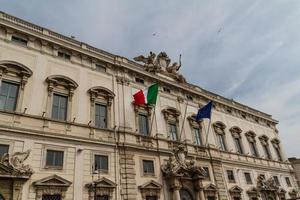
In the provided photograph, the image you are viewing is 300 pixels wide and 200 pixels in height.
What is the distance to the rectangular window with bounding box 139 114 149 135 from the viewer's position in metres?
21.1

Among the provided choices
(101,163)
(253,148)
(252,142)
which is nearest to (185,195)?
A: (101,163)

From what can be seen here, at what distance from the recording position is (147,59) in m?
25.9

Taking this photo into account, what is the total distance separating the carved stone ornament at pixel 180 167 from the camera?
20.0 meters

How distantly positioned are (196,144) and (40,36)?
53.2 ft

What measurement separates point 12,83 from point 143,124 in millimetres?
10178

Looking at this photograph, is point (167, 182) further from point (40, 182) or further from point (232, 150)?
point (232, 150)

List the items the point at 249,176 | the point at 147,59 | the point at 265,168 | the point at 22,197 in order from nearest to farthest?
the point at 22,197
the point at 147,59
the point at 249,176
the point at 265,168

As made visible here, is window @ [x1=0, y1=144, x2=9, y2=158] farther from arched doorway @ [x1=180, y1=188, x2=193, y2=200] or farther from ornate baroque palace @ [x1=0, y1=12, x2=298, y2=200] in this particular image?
arched doorway @ [x1=180, y1=188, x2=193, y2=200]

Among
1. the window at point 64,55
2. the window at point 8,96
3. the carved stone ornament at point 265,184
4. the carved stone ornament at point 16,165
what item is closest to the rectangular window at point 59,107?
the window at point 8,96

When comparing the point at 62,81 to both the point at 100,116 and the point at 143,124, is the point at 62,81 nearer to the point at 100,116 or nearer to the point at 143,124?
the point at 100,116

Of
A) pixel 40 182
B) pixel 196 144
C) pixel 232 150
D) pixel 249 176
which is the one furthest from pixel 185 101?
pixel 40 182

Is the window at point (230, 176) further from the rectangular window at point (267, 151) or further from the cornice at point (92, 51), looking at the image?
the rectangular window at point (267, 151)

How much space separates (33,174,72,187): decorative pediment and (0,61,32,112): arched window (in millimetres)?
4364

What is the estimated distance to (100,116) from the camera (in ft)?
62.7
